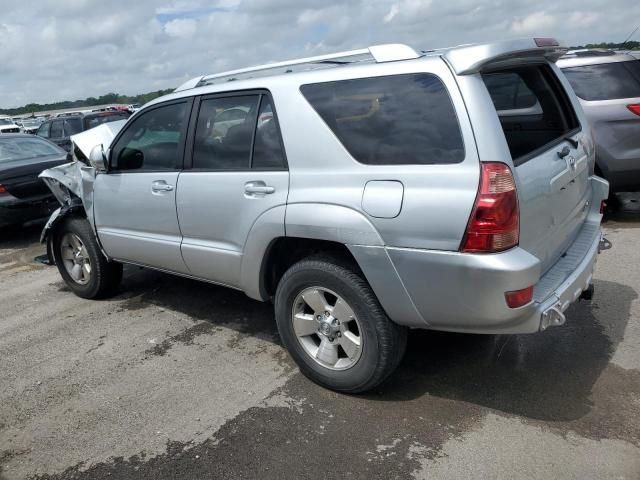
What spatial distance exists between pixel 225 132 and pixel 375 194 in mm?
1359

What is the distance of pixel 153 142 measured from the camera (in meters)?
4.24

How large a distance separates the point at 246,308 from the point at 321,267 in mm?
1788

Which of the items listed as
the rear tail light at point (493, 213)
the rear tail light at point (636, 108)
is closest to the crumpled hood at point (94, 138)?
the rear tail light at point (493, 213)

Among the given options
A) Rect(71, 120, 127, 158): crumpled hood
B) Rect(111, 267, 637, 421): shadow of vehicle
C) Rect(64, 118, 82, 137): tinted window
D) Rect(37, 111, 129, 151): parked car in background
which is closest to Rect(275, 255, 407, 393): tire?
Rect(111, 267, 637, 421): shadow of vehicle

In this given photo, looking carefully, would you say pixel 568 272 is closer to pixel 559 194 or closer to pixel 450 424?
pixel 559 194

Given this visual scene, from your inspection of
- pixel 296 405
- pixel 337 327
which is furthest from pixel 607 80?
pixel 296 405

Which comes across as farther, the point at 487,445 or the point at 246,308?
the point at 246,308

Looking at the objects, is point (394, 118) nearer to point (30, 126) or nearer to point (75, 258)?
point (75, 258)

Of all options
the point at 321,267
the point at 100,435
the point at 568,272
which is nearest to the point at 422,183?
the point at 321,267

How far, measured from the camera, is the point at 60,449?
118 inches

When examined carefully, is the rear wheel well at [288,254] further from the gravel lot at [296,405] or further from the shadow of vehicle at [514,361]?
the shadow of vehicle at [514,361]

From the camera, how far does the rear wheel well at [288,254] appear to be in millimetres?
3129

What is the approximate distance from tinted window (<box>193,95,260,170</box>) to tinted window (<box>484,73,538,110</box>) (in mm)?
1481

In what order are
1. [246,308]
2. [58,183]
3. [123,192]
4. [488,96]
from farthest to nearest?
[58,183] < [246,308] < [123,192] < [488,96]
